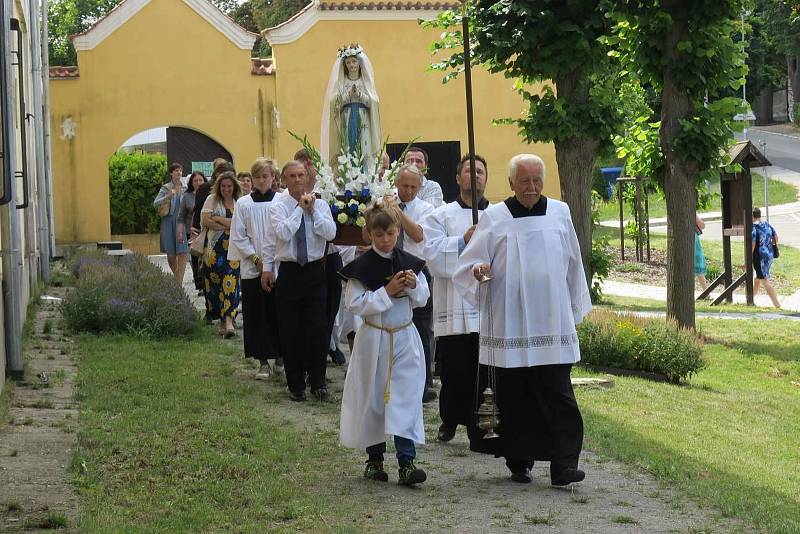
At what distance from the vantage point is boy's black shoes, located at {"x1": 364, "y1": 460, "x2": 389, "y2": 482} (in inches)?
294

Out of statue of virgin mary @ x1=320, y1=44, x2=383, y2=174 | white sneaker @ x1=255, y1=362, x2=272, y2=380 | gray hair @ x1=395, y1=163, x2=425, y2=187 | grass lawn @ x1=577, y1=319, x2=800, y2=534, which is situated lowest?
grass lawn @ x1=577, y1=319, x2=800, y2=534

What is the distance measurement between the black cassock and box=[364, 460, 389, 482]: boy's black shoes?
23.0 inches

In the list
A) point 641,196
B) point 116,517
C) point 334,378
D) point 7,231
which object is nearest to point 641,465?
point 116,517

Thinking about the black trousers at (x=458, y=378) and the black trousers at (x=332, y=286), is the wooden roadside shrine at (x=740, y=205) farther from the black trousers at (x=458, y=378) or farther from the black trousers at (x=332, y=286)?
the black trousers at (x=458, y=378)

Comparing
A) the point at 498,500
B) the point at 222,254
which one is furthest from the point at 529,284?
the point at 222,254

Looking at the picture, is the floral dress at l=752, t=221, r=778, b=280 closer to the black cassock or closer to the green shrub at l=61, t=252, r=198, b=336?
the green shrub at l=61, t=252, r=198, b=336

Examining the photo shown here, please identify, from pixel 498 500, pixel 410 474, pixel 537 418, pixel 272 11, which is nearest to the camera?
pixel 498 500

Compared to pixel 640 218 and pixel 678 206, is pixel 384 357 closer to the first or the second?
pixel 678 206

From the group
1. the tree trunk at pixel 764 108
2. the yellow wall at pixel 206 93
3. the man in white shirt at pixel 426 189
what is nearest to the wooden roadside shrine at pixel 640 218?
the yellow wall at pixel 206 93

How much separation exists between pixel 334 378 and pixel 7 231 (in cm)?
320

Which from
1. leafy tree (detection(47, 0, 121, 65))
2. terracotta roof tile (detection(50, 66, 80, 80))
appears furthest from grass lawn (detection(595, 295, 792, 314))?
leafy tree (detection(47, 0, 121, 65))

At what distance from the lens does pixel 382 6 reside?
28672 mm

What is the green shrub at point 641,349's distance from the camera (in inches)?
519

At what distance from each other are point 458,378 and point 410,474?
146 cm
